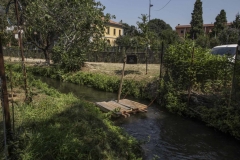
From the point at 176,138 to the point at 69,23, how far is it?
47.3 feet

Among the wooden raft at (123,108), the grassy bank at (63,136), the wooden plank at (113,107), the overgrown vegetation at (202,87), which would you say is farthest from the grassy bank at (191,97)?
the grassy bank at (63,136)

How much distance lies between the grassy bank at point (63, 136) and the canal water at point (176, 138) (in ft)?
3.06

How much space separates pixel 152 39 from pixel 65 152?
1207 cm

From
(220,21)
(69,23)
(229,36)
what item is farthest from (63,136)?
(220,21)

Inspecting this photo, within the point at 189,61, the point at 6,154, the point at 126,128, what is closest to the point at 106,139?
the point at 6,154

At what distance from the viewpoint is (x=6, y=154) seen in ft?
11.6

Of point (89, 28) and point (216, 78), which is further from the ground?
point (89, 28)

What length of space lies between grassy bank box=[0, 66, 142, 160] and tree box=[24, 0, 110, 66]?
11.9 m

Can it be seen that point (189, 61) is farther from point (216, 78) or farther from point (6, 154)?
point (6, 154)

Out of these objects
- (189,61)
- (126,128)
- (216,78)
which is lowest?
(126,128)

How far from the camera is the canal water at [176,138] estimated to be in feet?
19.4

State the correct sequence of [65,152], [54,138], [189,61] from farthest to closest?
[189,61], [54,138], [65,152]

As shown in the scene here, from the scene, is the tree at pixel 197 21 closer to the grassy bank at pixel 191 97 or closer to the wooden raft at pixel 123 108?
the grassy bank at pixel 191 97

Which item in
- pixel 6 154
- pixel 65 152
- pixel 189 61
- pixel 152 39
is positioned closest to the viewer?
pixel 6 154
